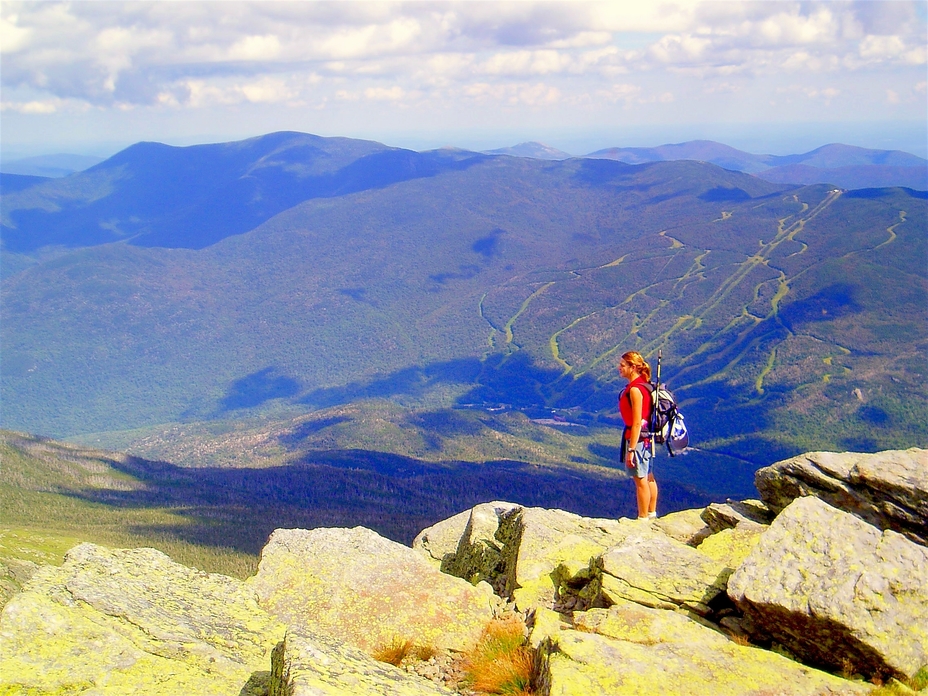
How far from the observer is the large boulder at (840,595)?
1288 cm

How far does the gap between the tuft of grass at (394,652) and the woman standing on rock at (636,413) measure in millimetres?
10766

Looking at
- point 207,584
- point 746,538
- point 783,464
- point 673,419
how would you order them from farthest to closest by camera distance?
point 673,419 < point 783,464 < point 746,538 < point 207,584

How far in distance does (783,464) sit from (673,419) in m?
3.60

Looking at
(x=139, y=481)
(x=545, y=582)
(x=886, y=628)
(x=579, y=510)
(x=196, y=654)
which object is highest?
(x=886, y=628)

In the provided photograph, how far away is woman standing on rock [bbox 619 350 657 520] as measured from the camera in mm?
23016

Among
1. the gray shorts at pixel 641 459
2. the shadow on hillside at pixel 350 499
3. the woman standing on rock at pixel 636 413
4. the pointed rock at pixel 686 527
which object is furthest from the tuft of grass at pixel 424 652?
the shadow on hillside at pixel 350 499

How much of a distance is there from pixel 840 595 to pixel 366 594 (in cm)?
1011

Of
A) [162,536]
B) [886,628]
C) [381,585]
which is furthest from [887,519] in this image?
[162,536]

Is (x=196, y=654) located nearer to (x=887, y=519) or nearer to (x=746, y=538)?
Result: (x=746, y=538)

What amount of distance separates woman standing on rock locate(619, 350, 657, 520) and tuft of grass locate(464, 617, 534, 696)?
31.9 ft

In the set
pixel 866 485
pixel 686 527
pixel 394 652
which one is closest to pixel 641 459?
pixel 686 527

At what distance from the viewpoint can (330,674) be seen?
11039 millimetres

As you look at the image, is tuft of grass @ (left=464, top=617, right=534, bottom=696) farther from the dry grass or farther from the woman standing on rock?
the woman standing on rock

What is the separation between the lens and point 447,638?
15289 mm
